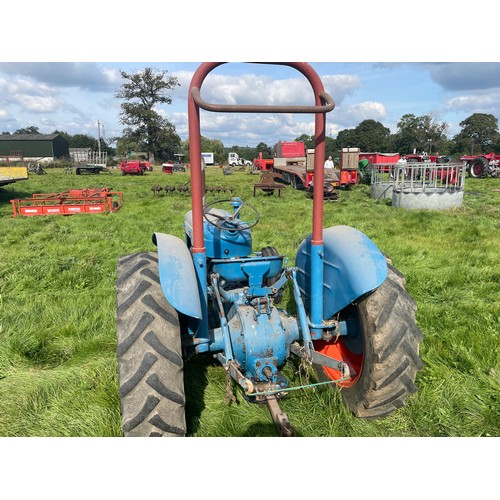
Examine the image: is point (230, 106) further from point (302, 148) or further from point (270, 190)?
point (302, 148)

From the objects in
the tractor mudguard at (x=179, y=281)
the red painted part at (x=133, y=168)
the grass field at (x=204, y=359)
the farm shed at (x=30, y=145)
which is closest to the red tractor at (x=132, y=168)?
the red painted part at (x=133, y=168)

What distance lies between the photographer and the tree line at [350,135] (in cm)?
5131

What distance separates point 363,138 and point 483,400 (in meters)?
64.6

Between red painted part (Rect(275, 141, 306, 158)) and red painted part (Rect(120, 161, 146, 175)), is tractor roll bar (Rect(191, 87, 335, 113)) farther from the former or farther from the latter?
red painted part (Rect(120, 161, 146, 175))

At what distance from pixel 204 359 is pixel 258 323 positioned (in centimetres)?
105

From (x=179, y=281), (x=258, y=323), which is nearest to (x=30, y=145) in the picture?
(x=179, y=281)

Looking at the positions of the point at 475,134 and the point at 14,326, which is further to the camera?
the point at 475,134

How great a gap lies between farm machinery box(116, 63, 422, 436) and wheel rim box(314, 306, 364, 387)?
1 cm

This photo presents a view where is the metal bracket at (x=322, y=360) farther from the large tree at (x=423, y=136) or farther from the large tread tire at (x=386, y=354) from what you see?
the large tree at (x=423, y=136)

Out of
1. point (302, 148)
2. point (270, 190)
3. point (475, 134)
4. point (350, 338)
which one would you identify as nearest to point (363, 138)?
point (475, 134)

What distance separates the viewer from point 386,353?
98.3 inches

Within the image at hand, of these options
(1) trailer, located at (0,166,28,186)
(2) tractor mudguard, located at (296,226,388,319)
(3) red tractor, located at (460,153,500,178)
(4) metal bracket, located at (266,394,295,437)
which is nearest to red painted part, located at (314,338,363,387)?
(2) tractor mudguard, located at (296,226,388,319)

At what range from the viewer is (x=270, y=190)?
53.8ft

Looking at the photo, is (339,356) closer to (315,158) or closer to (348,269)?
(348,269)
